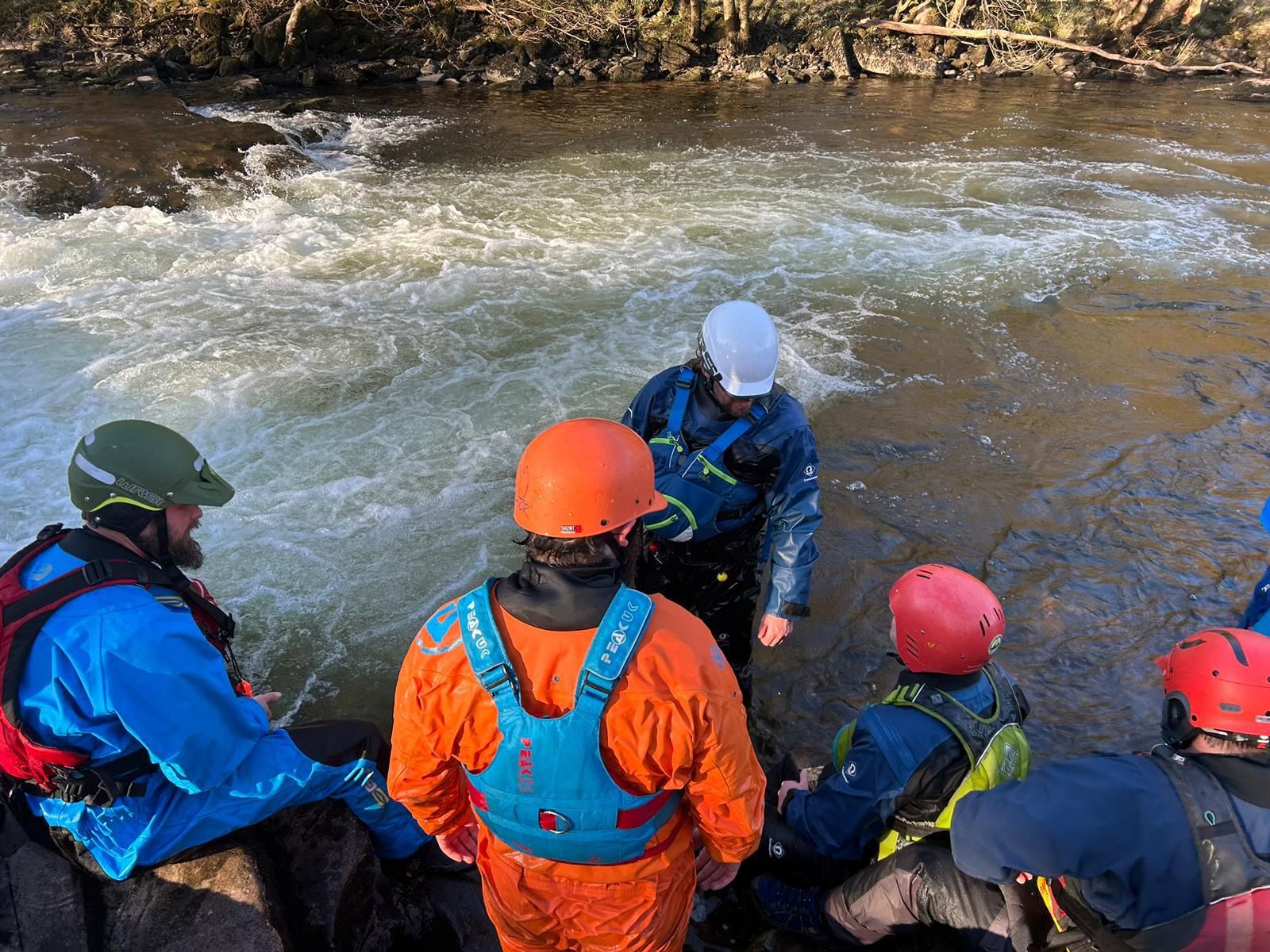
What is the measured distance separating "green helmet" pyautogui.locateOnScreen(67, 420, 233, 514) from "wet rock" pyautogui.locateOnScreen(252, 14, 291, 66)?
23686mm

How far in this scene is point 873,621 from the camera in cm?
457

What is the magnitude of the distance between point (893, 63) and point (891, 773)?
26493 mm

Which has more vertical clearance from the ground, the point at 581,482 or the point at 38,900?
the point at 581,482

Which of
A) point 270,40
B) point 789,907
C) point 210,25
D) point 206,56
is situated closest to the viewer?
point 789,907

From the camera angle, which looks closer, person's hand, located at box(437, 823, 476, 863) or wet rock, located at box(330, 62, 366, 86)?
person's hand, located at box(437, 823, 476, 863)

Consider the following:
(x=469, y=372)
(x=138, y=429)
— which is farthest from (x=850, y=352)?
(x=138, y=429)

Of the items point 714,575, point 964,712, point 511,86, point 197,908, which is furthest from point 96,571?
point 511,86

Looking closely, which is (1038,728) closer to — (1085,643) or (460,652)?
(1085,643)

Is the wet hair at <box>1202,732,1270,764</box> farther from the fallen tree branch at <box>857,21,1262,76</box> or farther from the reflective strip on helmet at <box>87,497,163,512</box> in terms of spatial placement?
the fallen tree branch at <box>857,21,1262,76</box>

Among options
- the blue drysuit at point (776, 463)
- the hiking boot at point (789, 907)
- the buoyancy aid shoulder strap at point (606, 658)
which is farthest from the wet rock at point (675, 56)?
the buoyancy aid shoulder strap at point (606, 658)

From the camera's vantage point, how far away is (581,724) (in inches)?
66.2

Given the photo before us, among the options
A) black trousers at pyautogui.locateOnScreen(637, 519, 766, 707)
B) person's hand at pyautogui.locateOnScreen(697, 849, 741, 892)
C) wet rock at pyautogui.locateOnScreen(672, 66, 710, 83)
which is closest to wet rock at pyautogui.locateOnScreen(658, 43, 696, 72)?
wet rock at pyautogui.locateOnScreen(672, 66, 710, 83)

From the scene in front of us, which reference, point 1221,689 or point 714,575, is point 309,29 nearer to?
point 714,575

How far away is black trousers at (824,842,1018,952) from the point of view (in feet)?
7.84
